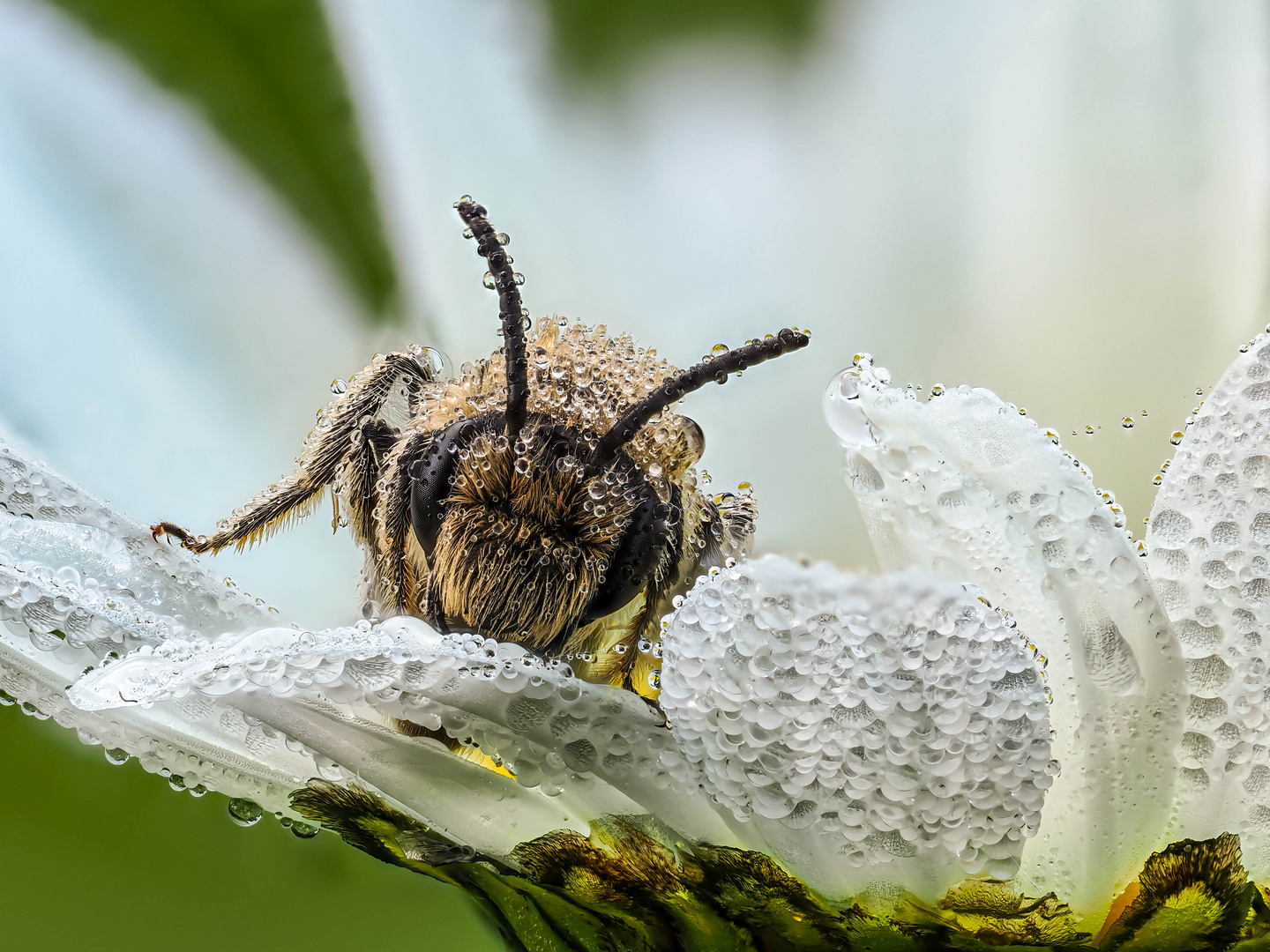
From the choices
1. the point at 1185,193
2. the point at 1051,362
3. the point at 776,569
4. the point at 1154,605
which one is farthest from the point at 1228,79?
the point at 776,569

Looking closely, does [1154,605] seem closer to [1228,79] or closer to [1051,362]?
[1051,362]

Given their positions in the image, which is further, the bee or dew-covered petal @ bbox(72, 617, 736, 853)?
the bee

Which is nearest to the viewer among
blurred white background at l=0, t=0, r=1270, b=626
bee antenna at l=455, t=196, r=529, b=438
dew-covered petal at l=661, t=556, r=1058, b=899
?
dew-covered petal at l=661, t=556, r=1058, b=899

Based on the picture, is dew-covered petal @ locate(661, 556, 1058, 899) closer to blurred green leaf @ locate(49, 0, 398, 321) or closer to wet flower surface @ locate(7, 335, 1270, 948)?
wet flower surface @ locate(7, 335, 1270, 948)

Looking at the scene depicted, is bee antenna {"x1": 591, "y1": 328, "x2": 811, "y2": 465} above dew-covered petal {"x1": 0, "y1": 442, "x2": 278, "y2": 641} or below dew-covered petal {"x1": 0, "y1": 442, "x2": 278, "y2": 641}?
above

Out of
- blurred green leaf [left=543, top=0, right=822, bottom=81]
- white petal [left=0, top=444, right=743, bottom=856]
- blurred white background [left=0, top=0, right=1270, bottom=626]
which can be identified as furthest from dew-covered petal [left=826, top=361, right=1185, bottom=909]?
blurred green leaf [left=543, top=0, right=822, bottom=81]

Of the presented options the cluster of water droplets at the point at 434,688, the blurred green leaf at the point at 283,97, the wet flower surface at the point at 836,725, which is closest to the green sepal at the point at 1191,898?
the wet flower surface at the point at 836,725

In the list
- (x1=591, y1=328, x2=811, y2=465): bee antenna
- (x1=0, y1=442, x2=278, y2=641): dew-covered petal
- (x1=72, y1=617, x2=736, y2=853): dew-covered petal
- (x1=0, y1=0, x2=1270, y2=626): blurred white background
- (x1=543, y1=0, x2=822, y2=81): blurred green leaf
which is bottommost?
(x1=72, y1=617, x2=736, y2=853): dew-covered petal
